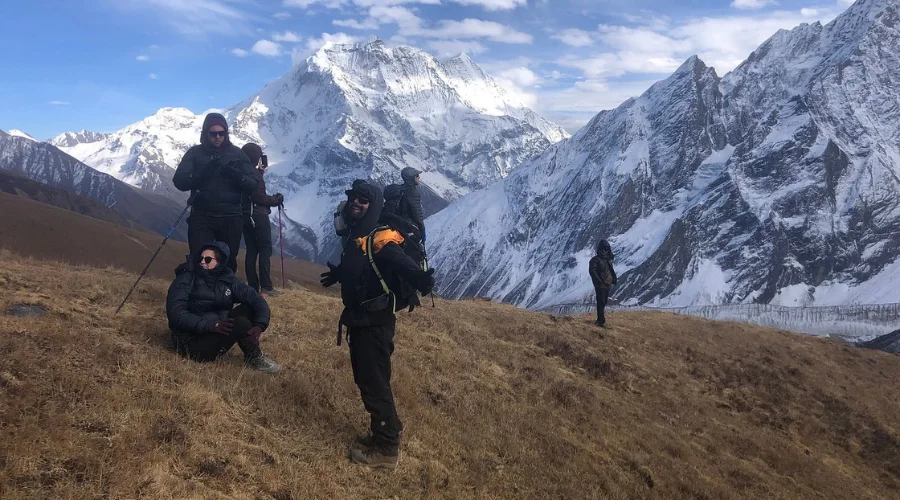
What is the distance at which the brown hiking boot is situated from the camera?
7852 mm

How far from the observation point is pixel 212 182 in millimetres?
11336

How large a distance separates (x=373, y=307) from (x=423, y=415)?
327 centimetres

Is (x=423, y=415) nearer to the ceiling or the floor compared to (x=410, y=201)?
nearer to the floor

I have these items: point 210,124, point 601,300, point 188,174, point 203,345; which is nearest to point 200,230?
point 188,174

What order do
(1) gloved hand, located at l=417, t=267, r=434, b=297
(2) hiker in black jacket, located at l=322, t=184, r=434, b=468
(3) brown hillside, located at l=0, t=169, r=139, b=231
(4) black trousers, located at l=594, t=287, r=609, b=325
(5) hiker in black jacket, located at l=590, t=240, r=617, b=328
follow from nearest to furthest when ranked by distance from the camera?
(1) gloved hand, located at l=417, t=267, r=434, b=297 → (2) hiker in black jacket, located at l=322, t=184, r=434, b=468 → (4) black trousers, located at l=594, t=287, r=609, b=325 → (5) hiker in black jacket, located at l=590, t=240, r=617, b=328 → (3) brown hillside, located at l=0, t=169, r=139, b=231

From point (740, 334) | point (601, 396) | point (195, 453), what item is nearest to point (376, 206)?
point (195, 453)

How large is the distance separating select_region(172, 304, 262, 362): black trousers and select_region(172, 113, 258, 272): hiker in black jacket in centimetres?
204

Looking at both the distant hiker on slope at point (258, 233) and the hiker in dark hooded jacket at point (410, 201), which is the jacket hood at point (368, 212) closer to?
the hiker in dark hooded jacket at point (410, 201)

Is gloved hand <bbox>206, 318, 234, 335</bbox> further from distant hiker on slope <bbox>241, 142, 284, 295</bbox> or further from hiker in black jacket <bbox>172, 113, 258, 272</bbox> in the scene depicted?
distant hiker on slope <bbox>241, 142, 284, 295</bbox>

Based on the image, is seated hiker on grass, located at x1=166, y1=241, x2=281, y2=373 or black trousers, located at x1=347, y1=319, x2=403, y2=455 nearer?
black trousers, located at x1=347, y1=319, x2=403, y2=455

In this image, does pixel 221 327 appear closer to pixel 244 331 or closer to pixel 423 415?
pixel 244 331

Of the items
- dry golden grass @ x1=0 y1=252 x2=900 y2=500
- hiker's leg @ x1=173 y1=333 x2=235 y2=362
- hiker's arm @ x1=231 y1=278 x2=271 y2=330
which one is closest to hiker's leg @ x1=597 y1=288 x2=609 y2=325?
dry golden grass @ x1=0 y1=252 x2=900 y2=500

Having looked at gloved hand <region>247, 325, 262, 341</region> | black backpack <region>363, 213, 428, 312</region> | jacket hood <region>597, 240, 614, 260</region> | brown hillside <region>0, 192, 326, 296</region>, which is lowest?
brown hillside <region>0, 192, 326, 296</region>

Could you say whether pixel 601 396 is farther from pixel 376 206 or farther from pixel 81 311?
pixel 81 311
